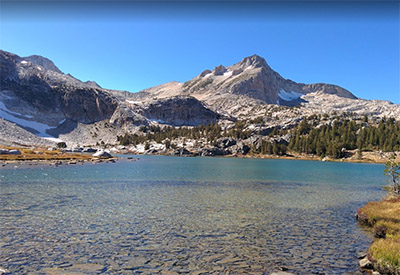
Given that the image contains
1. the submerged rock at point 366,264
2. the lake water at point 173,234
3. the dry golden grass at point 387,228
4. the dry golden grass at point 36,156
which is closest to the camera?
the dry golden grass at point 387,228

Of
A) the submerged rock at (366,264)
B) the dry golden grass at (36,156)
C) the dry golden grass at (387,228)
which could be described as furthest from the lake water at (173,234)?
the dry golden grass at (36,156)

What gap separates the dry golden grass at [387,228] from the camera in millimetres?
14679

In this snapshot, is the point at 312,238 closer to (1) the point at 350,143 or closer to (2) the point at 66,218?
(2) the point at 66,218

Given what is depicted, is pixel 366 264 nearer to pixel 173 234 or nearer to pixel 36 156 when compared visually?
pixel 173 234

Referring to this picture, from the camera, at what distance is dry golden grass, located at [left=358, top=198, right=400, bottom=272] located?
14.7 metres

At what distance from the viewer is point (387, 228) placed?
71.5 ft

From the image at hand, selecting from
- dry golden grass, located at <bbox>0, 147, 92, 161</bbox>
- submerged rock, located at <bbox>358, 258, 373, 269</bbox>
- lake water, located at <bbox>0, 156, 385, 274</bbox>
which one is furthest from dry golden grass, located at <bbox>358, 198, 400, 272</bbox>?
dry golden grass, located at <bbox>0, 147, 92, 161</bbox>

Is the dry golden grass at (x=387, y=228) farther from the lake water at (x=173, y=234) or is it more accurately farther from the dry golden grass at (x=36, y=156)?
the dry golden grass at (x=36, y=156)

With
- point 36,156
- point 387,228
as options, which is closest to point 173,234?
point 387,228

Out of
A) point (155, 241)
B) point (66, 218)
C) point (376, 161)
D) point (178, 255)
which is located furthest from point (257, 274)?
point (376, 161)

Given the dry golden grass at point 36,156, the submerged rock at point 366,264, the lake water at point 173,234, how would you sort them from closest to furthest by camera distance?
1. the submerged rock at point 366,264
2. the lake water at point 173,234
3. the dry golden grass at point 36,156

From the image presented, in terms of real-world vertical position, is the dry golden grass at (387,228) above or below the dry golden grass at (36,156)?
above

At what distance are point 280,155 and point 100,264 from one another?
18392 centimetres

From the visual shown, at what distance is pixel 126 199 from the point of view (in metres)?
33.8
